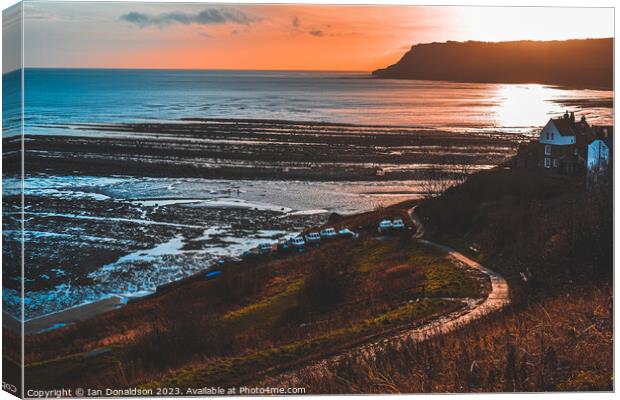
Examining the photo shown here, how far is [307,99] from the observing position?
43.5 ft

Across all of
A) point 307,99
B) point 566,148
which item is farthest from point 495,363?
point 307,99

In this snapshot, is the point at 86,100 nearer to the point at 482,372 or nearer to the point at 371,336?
the point at 371,336

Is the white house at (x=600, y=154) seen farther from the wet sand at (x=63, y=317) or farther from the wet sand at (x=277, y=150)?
the wet sand at (x=63, y=317)

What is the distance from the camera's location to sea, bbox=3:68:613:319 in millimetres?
12297

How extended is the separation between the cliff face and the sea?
0.19 m

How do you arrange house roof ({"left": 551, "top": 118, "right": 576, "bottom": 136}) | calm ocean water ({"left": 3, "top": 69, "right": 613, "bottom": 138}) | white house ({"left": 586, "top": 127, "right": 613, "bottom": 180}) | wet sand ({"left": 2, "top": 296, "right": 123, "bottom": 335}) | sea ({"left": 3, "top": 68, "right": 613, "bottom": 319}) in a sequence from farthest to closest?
house roof ({"left": 551, "top": 118, "right": 576, "bottom": 136}), white house ({"left": 586, "top": 127, "right": 613, "bottom": 180}), calm ocean water ({"left": 3, "top": 69, "right": 613, "bottom": 138}), sea ({"left": 3, "top": 68, "right": 613, "bottom": 319}), wet sand ({"left": 2, "top": 296, "right": 123, "bottom": 335})

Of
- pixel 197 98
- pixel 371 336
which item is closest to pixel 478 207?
pixel 371 336

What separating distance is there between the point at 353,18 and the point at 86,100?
3.50 meters

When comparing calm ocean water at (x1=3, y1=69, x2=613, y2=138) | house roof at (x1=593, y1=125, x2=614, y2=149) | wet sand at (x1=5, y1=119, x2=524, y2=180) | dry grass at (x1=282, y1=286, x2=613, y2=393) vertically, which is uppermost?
calm ocean water at (x1=3, y1=69, x2=613, y2=138)

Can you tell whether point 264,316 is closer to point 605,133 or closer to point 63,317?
point 63,317

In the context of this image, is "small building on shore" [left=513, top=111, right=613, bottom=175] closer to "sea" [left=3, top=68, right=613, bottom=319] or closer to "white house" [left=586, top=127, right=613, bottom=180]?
"white house" [left=586, top=127, right=613, bottom=180]

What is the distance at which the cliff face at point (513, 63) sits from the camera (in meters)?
13.0

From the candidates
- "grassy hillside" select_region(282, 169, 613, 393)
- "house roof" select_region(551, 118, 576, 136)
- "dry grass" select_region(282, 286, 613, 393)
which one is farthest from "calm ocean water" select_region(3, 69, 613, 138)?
"dry grass" select_region(282, 286, 613, 393)

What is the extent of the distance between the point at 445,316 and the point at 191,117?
4.14 m
